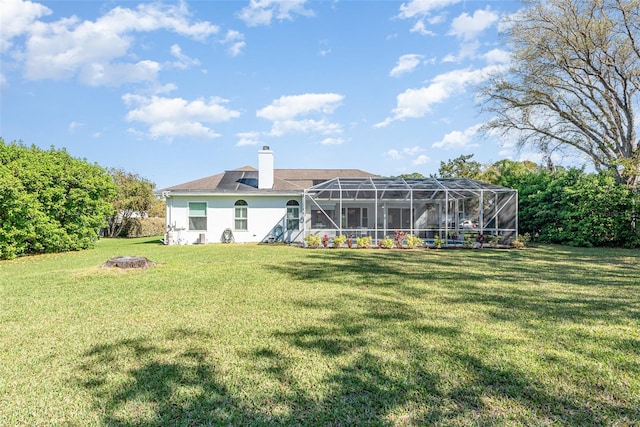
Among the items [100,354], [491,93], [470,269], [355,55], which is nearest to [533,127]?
[491,93]

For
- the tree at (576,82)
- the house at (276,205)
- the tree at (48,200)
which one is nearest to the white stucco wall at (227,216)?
the house at (276,205)

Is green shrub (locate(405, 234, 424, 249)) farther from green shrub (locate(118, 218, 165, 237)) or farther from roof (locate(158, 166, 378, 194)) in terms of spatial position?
green shrub (locate(118, 218, 165, 237))

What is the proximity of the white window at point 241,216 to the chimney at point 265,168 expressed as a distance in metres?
1.35

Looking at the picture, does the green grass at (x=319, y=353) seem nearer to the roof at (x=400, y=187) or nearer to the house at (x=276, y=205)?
the roof at (x=400, y=187)

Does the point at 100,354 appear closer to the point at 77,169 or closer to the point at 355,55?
the point at 77,169

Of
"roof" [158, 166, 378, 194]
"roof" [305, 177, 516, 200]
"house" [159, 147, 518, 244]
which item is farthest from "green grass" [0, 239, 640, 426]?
"roof" [158, 166, 378, 194]

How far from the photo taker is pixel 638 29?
15.0 metres

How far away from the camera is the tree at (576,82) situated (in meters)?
15.4

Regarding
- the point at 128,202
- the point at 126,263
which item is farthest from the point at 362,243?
the point at 128,202

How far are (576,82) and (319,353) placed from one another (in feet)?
69.0

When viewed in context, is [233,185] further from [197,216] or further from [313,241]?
[313,241]

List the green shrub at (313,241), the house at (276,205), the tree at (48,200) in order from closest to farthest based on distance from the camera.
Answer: the tree at (48,200) → the green shrub at (313,241) → the house at (276,205)

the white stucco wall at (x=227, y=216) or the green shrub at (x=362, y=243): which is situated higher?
the white stucco wall at (x=227, y=216)

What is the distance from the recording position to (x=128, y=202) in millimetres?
23844
